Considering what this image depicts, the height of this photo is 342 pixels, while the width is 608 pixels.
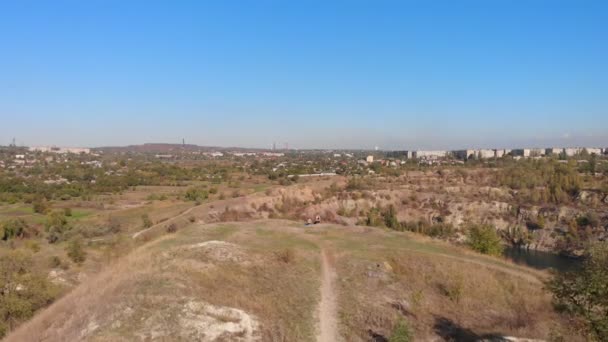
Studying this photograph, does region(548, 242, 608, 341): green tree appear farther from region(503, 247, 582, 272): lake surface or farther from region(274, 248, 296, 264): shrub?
region(503, 247, 582, 272): lake surface

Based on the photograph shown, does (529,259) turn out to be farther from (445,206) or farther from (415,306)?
(415,306)

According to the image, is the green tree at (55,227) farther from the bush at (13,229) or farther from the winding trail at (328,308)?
the winding trail at (328,308)

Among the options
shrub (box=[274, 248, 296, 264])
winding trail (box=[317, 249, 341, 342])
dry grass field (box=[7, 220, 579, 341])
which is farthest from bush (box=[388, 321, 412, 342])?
shrub (box=[274, 248, 296, 264])

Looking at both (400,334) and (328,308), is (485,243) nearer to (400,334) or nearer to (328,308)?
(328,308)

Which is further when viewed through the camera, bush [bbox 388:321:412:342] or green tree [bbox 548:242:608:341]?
bush [bbox 388:321:412:342]

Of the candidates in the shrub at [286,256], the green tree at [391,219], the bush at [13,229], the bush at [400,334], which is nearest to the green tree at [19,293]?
the shrub at [286,256]

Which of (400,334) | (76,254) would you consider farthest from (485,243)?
(76,254)

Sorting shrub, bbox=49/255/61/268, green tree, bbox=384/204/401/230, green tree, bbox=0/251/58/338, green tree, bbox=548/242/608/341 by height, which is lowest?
green tree, bbox=384/204/401/230
